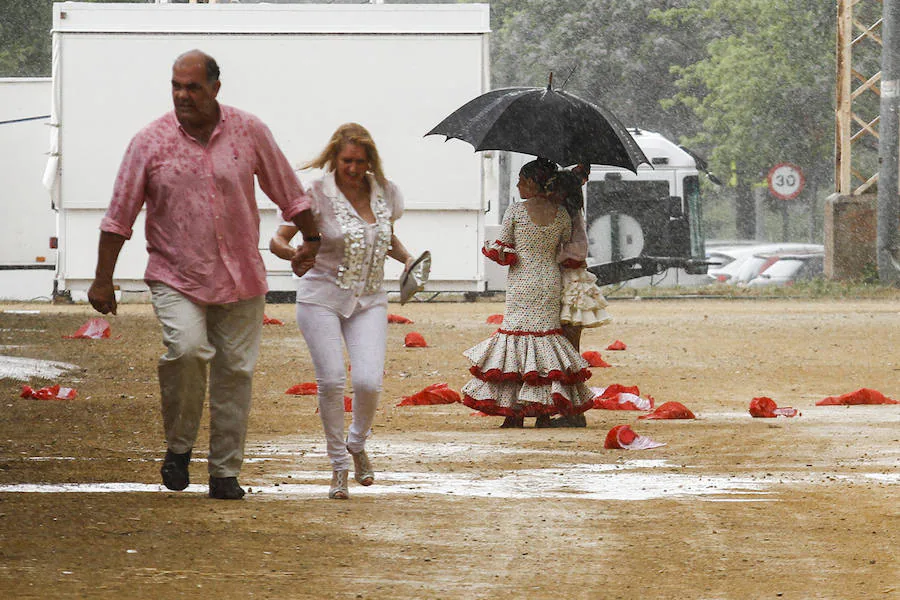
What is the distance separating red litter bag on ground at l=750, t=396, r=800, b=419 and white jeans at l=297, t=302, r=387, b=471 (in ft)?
13.4

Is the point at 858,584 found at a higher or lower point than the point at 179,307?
lower

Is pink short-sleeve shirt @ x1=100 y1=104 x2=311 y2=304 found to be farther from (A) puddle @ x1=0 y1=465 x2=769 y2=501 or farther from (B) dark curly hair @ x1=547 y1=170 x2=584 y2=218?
(B) dark curly hair @ x1=547 y1=170 x2=584 y2=218

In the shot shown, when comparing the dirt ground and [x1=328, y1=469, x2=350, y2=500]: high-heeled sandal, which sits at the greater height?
[x1=328, y1=469, x2=350, y2=500]: high-heeled sandal

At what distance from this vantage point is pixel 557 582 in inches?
236

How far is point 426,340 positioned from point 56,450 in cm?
1040

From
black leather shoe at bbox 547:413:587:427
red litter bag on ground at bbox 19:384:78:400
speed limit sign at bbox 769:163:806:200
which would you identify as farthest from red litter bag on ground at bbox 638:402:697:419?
speed limit sign at bbox 769:163:806:200

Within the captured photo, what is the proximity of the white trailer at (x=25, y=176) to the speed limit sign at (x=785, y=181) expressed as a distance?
49.6 feet

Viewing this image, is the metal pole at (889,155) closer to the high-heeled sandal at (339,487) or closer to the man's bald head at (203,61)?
the high-heeled sandal at (339,487)

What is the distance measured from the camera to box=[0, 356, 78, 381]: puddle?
14.9 m

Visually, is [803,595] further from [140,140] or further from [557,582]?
[140,140]

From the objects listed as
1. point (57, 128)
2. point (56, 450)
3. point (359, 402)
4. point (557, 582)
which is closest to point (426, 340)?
point (57, 128)

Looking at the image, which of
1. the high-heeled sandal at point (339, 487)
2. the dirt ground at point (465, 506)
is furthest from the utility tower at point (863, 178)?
the high-heeled sandal at point (339, 487)

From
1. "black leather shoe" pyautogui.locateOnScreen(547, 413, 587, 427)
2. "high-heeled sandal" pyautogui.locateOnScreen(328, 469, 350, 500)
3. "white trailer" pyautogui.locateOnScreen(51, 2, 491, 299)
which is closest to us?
"high-heeled sandal" pyautogui.locateOnScreen(328, 469, 350, 500)

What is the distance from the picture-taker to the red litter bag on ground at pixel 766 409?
11.6 meters
